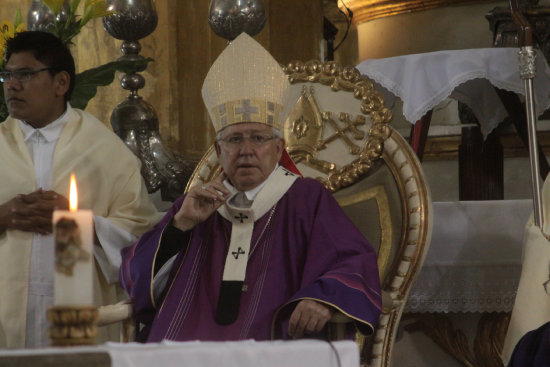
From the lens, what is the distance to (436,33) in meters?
6.44

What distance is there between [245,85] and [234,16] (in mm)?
1037

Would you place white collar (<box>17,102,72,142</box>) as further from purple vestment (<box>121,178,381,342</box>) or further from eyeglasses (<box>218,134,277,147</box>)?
eyeglasses (<box>218,134,277,147</box>)

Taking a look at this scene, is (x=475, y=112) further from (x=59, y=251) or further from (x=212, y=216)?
(x=59, y=251)

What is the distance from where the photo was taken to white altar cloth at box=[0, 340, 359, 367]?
5.41ft

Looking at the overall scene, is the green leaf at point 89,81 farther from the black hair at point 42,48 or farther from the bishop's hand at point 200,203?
the bishop's hand at point 200,203

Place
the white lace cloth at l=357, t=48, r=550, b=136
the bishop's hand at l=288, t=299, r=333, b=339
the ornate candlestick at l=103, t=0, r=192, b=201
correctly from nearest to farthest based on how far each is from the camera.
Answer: the bishop's hand at l=288, t=299, r=333, b=339, the white lace cloth at l=357, t=48, r=550, b=136, the ornate candlestick at l=103, t=0, r=192, b=201

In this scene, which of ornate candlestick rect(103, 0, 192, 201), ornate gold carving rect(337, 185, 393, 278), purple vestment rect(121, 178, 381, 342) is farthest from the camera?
ornate candlestick rect(103, 0, 192, 201)

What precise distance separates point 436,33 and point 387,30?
0.30 meters

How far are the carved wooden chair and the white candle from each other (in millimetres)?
1621

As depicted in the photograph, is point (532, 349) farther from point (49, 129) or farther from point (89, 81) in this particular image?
point (89, 81)

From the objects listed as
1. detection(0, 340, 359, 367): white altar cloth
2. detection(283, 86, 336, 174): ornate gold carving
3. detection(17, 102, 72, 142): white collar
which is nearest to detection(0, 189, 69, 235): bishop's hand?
detection(17, 102, 72, 142): white collar

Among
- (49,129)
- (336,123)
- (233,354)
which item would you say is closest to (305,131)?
(336,123)

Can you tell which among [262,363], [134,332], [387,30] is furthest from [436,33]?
[262,363]

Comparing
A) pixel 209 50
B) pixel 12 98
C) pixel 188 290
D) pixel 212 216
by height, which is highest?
pixel 209 50
